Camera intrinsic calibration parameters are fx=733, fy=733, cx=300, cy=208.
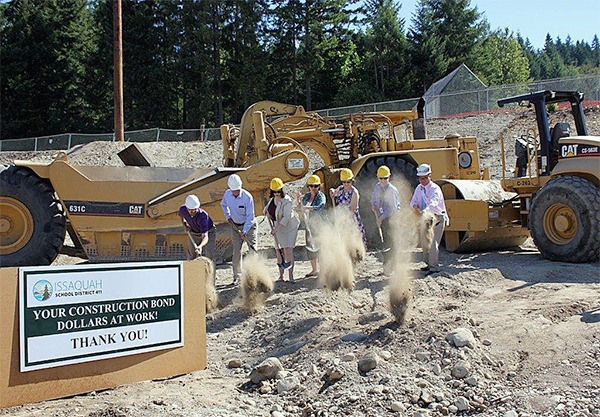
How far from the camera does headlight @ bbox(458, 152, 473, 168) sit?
1497cm

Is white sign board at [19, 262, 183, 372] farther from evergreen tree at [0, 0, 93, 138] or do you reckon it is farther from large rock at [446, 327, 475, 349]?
evergreen tree at [0, 0, 93, 138]

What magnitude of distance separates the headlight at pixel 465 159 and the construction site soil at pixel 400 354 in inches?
173

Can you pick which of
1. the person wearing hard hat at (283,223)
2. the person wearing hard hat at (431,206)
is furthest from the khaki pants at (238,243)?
the person wearing hard hat at (431,206)

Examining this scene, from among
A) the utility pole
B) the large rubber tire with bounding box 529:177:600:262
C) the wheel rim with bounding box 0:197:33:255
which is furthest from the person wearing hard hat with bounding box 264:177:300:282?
the utility pole

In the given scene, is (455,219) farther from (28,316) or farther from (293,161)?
(28,316)

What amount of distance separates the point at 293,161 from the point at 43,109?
124ft

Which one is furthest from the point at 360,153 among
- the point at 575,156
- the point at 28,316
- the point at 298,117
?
the point at 28,316

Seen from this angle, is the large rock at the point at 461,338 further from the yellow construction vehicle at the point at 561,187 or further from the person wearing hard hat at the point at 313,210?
the yellow construction vehicle at the point at 561,187

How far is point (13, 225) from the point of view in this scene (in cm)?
1292

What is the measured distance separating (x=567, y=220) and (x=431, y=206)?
7.87 feet

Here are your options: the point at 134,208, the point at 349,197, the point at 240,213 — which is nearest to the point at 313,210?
the point at 349,197

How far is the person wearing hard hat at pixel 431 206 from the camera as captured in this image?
10445 millimetres

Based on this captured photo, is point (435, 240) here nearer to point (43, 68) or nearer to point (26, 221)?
point (26, 221)

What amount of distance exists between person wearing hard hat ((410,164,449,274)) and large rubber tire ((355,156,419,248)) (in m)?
3.30
